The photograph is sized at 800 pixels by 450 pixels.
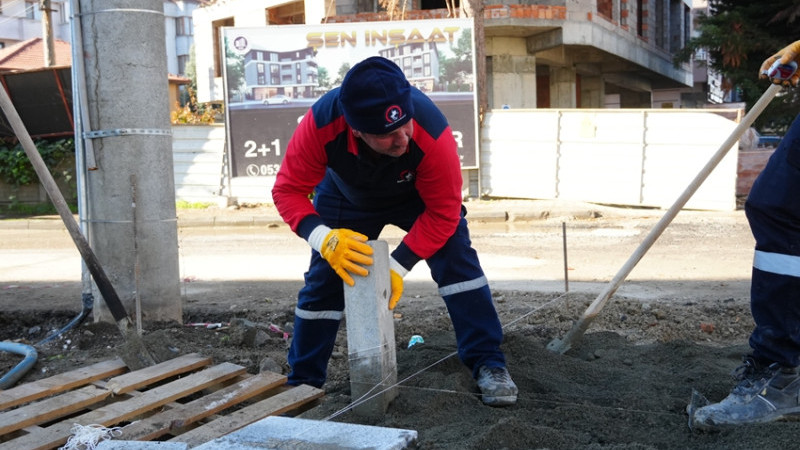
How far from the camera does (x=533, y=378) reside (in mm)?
3584

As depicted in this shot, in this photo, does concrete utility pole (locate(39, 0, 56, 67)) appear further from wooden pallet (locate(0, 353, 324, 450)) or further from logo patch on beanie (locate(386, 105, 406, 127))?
logo patch on beanie (locate(386, 105, 406, 127))

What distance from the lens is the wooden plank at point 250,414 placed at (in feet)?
9.16

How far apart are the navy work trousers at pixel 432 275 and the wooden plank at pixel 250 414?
410mm

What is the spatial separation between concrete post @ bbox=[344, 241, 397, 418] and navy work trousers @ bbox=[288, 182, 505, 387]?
388 mm

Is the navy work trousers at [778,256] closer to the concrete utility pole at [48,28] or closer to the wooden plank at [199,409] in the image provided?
the wooden plank at [199,409]

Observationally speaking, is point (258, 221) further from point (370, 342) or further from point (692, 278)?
point (370, 342)

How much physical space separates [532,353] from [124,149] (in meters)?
2.95

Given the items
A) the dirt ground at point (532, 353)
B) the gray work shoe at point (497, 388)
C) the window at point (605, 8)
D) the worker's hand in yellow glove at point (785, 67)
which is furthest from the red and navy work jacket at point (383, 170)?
the window at point (605, 8)

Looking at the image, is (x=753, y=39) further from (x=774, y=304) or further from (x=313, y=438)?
(x=313, y=438)

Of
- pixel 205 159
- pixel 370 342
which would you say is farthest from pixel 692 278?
pixel 205 159

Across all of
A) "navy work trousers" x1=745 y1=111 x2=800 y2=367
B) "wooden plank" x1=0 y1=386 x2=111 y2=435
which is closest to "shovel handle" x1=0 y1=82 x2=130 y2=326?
"wooden plank" x1=0 y1=386 x2=111 y2=435

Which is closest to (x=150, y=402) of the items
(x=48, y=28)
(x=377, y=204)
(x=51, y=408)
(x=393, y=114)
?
(x=51, y=408)

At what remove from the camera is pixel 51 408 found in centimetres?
313

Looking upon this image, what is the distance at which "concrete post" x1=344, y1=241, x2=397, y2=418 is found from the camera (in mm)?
3170
